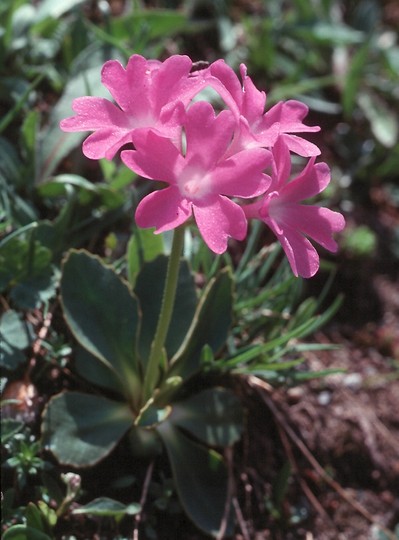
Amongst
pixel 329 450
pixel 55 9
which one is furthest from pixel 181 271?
pixel 55 9

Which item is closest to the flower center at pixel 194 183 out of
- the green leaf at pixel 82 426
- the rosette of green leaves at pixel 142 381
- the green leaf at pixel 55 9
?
the rosette of green leaves at pixel 142 381

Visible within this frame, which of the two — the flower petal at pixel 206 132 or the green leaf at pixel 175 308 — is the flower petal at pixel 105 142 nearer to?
the flower petal at pixel 206 132

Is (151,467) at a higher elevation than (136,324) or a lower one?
lower

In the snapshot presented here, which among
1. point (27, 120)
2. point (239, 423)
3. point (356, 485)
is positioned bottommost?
point (356, 485)

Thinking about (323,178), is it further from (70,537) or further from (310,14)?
(310,14)

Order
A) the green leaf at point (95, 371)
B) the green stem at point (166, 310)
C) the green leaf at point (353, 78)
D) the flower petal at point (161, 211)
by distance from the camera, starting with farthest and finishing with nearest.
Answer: the green leaf at point (353, 78) → the green leaf at point (95, 371) → the green stem at point (166, 310) → the flower petal at point (161, 211)

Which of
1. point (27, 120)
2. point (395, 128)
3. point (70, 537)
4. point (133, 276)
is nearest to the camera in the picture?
point (70, 537)

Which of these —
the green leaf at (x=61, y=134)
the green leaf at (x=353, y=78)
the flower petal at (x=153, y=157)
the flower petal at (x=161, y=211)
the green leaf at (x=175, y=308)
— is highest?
the flower petal at (x=153, y=157)

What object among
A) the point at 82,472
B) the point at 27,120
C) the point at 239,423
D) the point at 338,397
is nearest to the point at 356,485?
the point at 338,397

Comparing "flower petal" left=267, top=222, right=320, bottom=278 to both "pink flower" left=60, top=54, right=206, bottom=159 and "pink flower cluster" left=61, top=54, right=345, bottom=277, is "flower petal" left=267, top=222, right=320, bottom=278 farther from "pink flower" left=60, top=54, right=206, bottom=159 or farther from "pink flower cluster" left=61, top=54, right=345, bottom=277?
"pink flower" left=60, top=54, right=206, bottom=159
